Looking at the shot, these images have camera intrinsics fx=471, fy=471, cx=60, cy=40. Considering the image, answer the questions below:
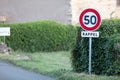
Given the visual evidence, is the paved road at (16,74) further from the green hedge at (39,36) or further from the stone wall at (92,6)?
the stone wall at (92,6)

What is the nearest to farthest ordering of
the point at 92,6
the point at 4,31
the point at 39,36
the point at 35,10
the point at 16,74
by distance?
the point at 16,74, the point at 4,31, the point at 39,36, the point at 35,10, the point at 92,6

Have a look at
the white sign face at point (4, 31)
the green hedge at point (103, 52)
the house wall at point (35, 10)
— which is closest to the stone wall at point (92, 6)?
the house wall at point (35, 10)

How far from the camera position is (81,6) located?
1224 inches

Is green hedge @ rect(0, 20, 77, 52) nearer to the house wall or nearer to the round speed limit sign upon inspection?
the house wall

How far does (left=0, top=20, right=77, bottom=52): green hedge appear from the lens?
27000 mm

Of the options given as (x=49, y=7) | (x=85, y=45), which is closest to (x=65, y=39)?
(x=49, y=7)

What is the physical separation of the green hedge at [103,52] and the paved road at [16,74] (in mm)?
1326

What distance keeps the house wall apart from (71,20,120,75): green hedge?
1521 cm

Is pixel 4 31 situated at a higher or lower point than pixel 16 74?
higher

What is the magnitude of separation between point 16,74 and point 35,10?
15.4 meters

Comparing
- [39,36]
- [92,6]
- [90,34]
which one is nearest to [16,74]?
[90,34]

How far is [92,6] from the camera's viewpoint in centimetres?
3122

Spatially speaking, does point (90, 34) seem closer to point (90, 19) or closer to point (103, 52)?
point (90, 19)

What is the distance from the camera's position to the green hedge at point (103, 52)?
45.9ft
